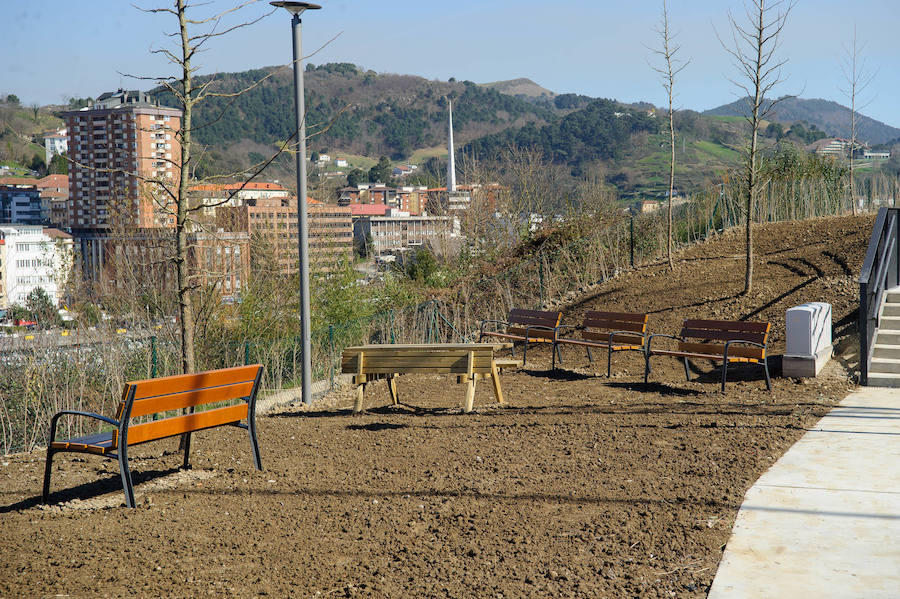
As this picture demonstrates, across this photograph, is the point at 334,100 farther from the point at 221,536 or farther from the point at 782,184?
the point at 221,536

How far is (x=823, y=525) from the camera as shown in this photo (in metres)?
4.84

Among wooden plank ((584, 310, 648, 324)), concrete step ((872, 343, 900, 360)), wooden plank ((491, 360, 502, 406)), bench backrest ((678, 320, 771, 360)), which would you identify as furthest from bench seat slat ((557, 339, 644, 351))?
concrete step ((872, 343, 900, 360))

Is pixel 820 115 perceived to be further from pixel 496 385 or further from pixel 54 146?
pixel 496 385

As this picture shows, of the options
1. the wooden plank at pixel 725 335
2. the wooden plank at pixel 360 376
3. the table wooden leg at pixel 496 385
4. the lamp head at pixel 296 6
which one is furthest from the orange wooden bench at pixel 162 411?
the wooden plank at pixel 725 335

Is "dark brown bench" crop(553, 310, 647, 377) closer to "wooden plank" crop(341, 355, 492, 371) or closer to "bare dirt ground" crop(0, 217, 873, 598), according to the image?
"bare dirt ground" crop(0, 217, 873, 598)

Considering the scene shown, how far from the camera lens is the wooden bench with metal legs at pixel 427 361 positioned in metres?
8.35

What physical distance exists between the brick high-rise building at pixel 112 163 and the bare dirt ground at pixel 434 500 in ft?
21.6

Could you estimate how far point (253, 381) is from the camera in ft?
20.7

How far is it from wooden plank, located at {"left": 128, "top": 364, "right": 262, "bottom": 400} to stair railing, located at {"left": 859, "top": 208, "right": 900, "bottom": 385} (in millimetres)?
6777

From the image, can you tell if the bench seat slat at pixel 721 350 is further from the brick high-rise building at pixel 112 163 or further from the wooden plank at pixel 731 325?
the brick high-rise building at pixel 112 163

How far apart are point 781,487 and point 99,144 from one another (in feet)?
104

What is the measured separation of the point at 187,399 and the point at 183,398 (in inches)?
1.5

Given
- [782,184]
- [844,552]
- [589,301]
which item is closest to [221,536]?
[844,552]

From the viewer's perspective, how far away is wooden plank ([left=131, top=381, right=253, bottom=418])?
553cm
